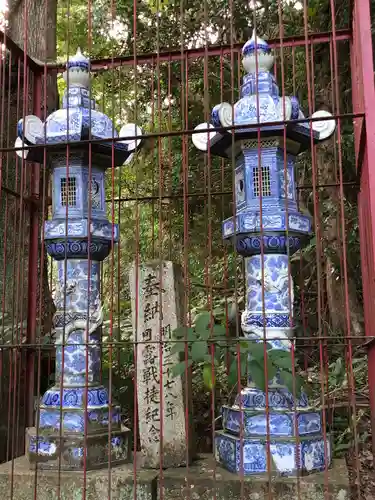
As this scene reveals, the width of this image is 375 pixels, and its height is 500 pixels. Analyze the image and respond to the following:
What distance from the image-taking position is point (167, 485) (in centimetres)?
324

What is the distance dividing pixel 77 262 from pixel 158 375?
97 cm

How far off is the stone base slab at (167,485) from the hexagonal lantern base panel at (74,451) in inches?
3.0

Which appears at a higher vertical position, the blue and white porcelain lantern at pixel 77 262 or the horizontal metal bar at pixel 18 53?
the horizontal metal bar at pixel 18 53

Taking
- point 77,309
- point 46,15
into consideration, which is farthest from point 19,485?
point 46,15

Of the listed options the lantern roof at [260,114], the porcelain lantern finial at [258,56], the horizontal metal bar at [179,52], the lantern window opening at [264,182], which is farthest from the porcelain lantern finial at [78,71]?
the lantern window opening at [264,182]

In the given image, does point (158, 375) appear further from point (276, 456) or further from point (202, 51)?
point (202, 51)

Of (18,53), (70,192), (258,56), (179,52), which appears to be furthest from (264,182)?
(18,53)

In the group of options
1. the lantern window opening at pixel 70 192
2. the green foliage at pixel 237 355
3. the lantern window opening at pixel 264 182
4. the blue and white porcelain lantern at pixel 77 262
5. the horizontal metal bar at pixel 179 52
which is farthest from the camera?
the horizontal metal bar at pixel 179 52

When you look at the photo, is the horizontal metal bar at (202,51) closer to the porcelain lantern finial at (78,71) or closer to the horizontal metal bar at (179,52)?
the horizontal metal bar at (179,52)

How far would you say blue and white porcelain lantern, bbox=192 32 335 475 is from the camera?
10.9 feet

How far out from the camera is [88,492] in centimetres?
326

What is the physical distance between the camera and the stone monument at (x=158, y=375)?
3504 millimetres

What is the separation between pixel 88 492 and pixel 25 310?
1.93m

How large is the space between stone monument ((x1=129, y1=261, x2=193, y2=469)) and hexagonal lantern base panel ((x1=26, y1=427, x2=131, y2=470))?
241mm
